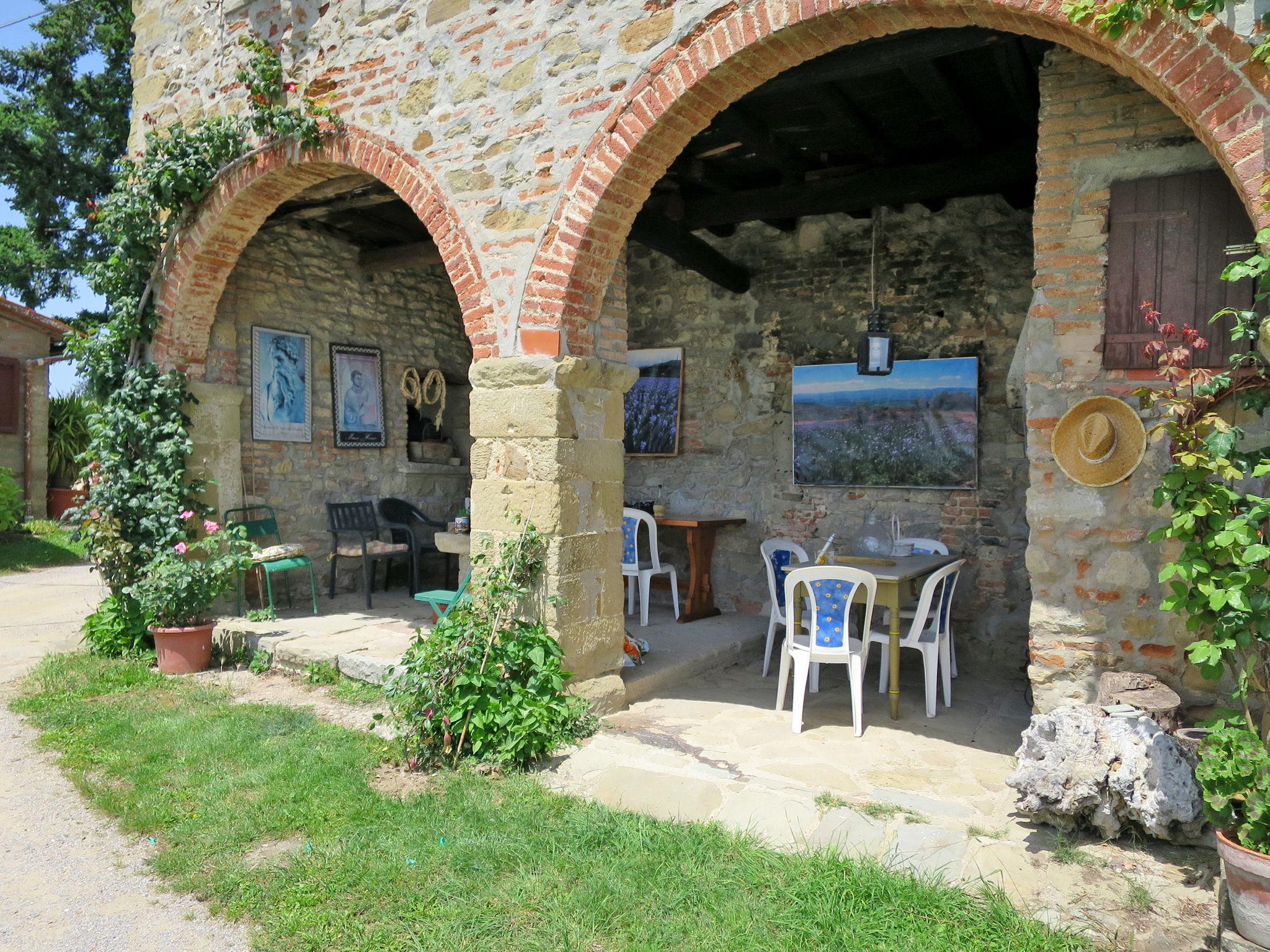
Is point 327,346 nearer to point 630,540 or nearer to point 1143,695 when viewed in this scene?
point 630,540

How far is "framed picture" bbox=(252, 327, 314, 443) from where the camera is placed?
257 inches

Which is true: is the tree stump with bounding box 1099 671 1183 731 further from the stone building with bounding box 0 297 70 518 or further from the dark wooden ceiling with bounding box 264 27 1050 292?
the stone building with bounding box 0 297 70 518

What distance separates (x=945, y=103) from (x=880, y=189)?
104 centimetres

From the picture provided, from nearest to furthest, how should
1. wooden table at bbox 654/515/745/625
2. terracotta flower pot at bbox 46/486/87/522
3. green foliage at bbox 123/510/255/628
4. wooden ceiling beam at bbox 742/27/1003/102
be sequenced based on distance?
wooden ceiling beam at bbox 742/27/1003/102 → green foliage at bbox 123/510/255/628 → wooden table at bbox 654/515/745/625 → terracotta flower pot at bbox 46/486/87/522

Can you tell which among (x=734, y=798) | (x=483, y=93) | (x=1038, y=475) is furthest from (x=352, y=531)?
(x=1038, y=475)

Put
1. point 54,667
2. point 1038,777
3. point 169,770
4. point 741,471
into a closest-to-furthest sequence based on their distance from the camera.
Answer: point 1038,777 < point 169,770 < point 54,667 < point 741,471

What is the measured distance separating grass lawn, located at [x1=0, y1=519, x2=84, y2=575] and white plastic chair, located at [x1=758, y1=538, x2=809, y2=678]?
8777 mm

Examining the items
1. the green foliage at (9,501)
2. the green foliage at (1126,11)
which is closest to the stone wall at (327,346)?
the green foliage at (1126,11)

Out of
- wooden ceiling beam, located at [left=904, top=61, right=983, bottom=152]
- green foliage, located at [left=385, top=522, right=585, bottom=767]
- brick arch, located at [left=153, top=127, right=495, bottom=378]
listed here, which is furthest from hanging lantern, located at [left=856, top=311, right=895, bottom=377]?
green foliage, located at [left=385, top=522, right=585, bottom=767]

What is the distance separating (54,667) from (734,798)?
4613 millimetres

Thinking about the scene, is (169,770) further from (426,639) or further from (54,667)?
(54,667)

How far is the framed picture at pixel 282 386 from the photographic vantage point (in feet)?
21.4

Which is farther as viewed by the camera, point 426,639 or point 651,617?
point 651,617

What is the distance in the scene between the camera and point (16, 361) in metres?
11.8
